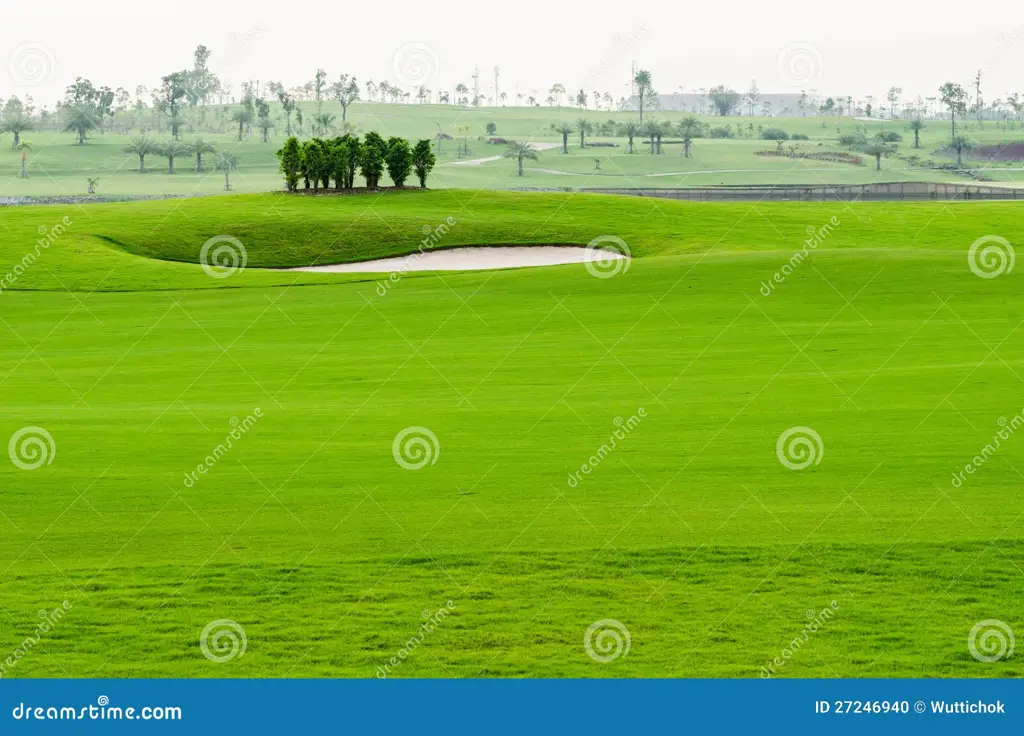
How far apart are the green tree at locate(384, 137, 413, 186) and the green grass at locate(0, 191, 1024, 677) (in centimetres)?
3238

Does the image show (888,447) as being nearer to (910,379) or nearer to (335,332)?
(910,379)

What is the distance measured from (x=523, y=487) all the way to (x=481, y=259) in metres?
38.1

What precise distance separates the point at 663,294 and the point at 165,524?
25.3 meters

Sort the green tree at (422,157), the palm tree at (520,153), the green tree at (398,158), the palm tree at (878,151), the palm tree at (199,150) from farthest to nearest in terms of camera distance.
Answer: the palm tree at (878,151)
the palm tree at (520,153)
the palm tree at (199,150)
the green tree at (422,157)
the green tree at (398,158)

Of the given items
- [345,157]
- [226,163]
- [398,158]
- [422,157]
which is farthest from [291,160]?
[226,163]

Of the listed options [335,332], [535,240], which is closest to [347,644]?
[335,332]

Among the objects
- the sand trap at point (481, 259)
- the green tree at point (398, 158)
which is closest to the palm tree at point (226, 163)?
the green tree at point (398, 158)

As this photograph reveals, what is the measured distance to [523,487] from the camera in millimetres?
16109

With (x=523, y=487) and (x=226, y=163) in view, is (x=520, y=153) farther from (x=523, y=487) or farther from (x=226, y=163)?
(x=523, y=487)

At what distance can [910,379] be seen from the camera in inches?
926

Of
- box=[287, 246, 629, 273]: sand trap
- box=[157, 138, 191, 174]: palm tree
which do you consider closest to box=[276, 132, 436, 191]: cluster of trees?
box=[287, 246, 629, 273]: sand trap

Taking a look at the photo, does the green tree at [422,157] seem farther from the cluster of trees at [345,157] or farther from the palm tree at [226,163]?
the palm tree at [226,163]

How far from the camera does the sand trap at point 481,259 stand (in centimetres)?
5244

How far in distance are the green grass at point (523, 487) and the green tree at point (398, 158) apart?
3238 centimetres
